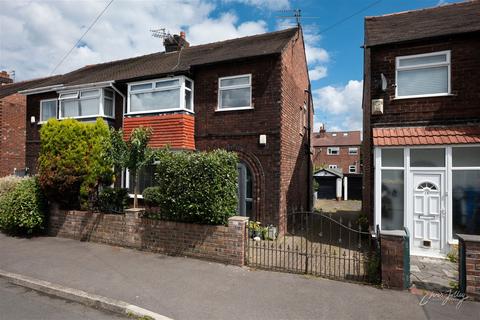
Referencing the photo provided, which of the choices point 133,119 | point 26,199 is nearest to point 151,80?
point 133,119

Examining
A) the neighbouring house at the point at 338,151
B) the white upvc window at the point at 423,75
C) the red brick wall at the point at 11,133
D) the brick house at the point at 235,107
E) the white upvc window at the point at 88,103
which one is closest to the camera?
the white upvc window at the point at 423,75

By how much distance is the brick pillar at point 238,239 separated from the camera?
22.3ft

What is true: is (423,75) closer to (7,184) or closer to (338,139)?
(7,184)

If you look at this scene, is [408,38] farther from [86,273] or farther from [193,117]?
[86,273]

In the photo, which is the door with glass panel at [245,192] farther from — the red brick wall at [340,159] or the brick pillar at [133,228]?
the red brick wall at [340,159]

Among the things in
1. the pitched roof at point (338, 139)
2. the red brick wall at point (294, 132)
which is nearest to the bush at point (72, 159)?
the red brick wall at point (294, 132)

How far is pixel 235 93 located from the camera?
10.9 metres

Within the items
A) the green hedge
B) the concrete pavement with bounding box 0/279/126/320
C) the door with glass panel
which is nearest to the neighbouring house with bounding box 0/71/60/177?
the door with glass panel

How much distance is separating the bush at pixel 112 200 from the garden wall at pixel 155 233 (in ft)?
2.41

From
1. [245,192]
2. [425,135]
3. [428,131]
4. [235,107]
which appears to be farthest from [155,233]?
[428,131]

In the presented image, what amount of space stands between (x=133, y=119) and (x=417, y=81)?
9527mm

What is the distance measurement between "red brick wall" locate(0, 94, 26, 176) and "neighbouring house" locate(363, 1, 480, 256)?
62.7 feet

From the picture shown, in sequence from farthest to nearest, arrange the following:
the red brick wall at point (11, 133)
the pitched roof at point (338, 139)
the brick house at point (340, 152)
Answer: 1. the pitched roof at point (338, 139)
2. the brick house at point (340, 152)
3. the red brick wall at point (11, 133)

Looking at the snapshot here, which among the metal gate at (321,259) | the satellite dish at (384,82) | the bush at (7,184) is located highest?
the satellite dish at (384,82)
